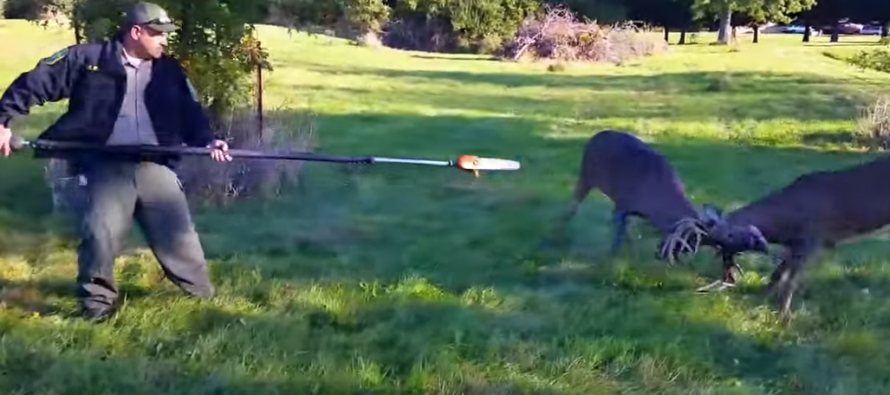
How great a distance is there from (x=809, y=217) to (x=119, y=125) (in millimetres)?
4236

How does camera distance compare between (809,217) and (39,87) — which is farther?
(809,217)

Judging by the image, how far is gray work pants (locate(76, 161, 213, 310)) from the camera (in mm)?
5586

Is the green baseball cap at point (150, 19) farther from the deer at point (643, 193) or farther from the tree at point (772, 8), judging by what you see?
the tree at point (772, 8)

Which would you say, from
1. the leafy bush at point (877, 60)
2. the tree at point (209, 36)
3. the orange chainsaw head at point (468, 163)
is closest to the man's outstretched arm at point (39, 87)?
the orange chainsaw head at point (468, 163)

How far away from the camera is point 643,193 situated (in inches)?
283

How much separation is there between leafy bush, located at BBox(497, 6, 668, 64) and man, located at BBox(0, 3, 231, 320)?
83.8ft

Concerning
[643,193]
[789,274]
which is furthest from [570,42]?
[789,274]

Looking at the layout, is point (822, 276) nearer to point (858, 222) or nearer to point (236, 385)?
point (858, 222)

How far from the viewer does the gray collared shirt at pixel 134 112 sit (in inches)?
221

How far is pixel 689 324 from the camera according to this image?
19.8ft

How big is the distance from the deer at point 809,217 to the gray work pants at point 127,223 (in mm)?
3141

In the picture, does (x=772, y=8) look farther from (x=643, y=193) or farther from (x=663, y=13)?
(x=643, y=193)

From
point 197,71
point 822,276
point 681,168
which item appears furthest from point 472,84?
point 822,276

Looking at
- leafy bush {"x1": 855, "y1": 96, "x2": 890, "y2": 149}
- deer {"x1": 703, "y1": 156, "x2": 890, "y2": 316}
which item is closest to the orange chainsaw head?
deer {"x1": 703, "y1": 156, "x2": 890, "y2": 316}
